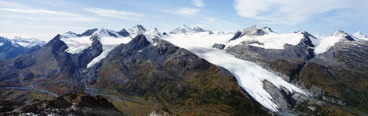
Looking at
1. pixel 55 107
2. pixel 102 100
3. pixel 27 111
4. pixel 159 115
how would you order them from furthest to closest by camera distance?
pixel 102 100 < pixel 159 115 < pixel 55 107 < pixel 27 111

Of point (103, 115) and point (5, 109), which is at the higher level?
point (5, 109)

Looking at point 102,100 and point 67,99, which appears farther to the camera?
point 102,100

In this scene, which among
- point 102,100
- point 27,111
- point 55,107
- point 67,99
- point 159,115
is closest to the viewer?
point 27,111

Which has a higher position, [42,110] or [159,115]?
[42,110]

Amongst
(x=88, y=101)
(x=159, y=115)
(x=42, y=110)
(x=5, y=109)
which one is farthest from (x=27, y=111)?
(x=159, y=115)

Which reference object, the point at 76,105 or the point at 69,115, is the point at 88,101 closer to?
the point at 76,105

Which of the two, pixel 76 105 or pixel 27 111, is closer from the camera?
pixel 27 111

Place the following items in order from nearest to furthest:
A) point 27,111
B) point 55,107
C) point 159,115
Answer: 1. point 27,111
2. point 55,107
3. point 159,115

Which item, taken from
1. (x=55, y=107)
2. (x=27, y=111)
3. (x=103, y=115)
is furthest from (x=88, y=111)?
(x=27, y=111)

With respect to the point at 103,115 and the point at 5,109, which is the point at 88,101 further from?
the point at 5,109
